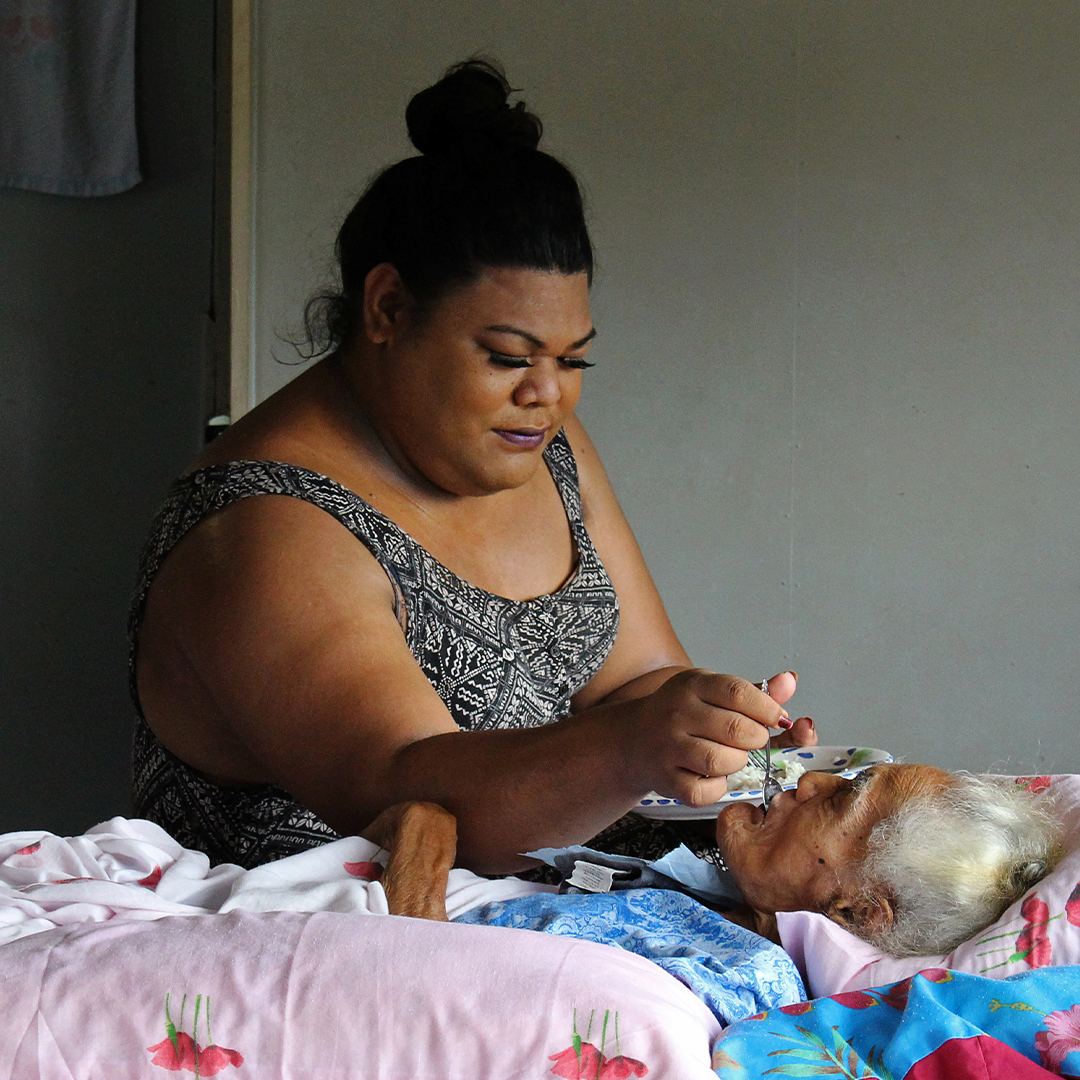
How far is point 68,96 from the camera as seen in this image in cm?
315

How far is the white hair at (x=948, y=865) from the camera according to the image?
1333 mm

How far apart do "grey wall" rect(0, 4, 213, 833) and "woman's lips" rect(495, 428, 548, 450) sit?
184cm

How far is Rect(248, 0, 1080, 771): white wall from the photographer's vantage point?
298cm

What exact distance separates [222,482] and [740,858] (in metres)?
0.78

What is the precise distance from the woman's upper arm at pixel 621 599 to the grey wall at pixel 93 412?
1.57 metres

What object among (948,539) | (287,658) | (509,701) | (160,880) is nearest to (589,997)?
(160,880)

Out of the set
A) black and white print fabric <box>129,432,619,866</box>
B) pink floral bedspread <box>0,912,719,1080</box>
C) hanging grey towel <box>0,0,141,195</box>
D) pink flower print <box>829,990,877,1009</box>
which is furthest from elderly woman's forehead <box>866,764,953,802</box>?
hanging grey towel <box>0,0,141,195</box>

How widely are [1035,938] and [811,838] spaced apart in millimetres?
269

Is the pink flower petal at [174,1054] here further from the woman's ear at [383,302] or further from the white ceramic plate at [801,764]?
the woman's ear at [383,302]

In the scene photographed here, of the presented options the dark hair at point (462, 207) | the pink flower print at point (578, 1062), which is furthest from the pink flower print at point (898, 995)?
the dark hair at point (462, 207)

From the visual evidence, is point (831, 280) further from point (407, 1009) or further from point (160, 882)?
point (407, 1009)

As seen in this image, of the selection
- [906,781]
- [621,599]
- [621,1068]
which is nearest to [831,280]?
[621,599]

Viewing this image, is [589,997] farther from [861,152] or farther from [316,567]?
[861,152]

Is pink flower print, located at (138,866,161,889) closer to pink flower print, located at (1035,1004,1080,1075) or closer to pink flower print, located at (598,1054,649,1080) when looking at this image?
pink flower print, located at (598,1054,649,1080)
